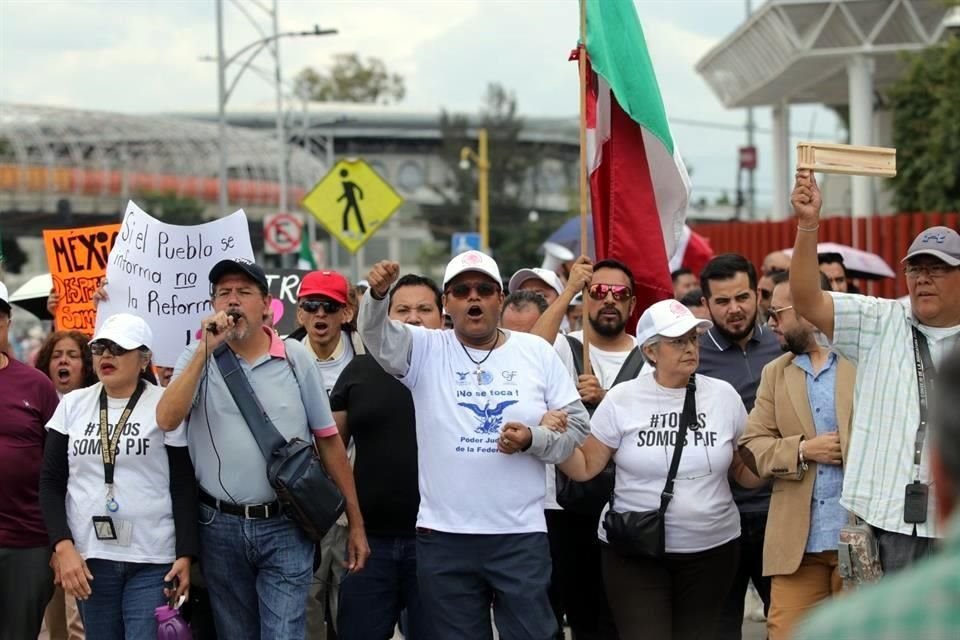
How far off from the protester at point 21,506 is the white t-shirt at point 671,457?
2438 millimetres

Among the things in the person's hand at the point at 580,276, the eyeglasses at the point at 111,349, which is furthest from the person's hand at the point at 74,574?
the person's hand at the point at 580,276

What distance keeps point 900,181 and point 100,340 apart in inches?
1043

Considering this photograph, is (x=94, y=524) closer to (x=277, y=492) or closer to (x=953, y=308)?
(x=277, y=492)

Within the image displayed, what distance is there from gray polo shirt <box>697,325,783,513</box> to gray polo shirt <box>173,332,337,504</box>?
6.84 ft

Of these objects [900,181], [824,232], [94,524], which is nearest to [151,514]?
[94,524]

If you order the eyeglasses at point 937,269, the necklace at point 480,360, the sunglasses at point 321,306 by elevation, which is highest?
the eyeglasses at point 937,269

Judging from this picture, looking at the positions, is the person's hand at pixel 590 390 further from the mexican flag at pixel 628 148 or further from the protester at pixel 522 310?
the protester at pixel 522 310

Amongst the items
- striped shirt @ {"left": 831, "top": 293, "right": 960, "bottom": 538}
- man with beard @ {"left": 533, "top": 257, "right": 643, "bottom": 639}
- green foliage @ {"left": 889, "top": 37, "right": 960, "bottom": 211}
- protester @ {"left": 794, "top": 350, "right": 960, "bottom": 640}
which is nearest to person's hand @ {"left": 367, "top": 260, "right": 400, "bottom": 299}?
man with beard @ {"left": 533, "top": 257, "right": 643, "bottom": 639}

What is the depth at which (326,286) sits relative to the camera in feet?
25.1

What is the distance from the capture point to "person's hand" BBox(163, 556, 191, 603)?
6.19 meters

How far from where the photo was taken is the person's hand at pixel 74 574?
20.4 feet

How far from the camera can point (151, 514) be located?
20.5 feet

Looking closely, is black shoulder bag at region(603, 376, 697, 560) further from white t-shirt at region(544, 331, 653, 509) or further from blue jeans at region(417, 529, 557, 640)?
white t-shirt at region(544, 331, 653, 509)

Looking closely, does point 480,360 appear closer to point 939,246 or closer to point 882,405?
point 882,405
